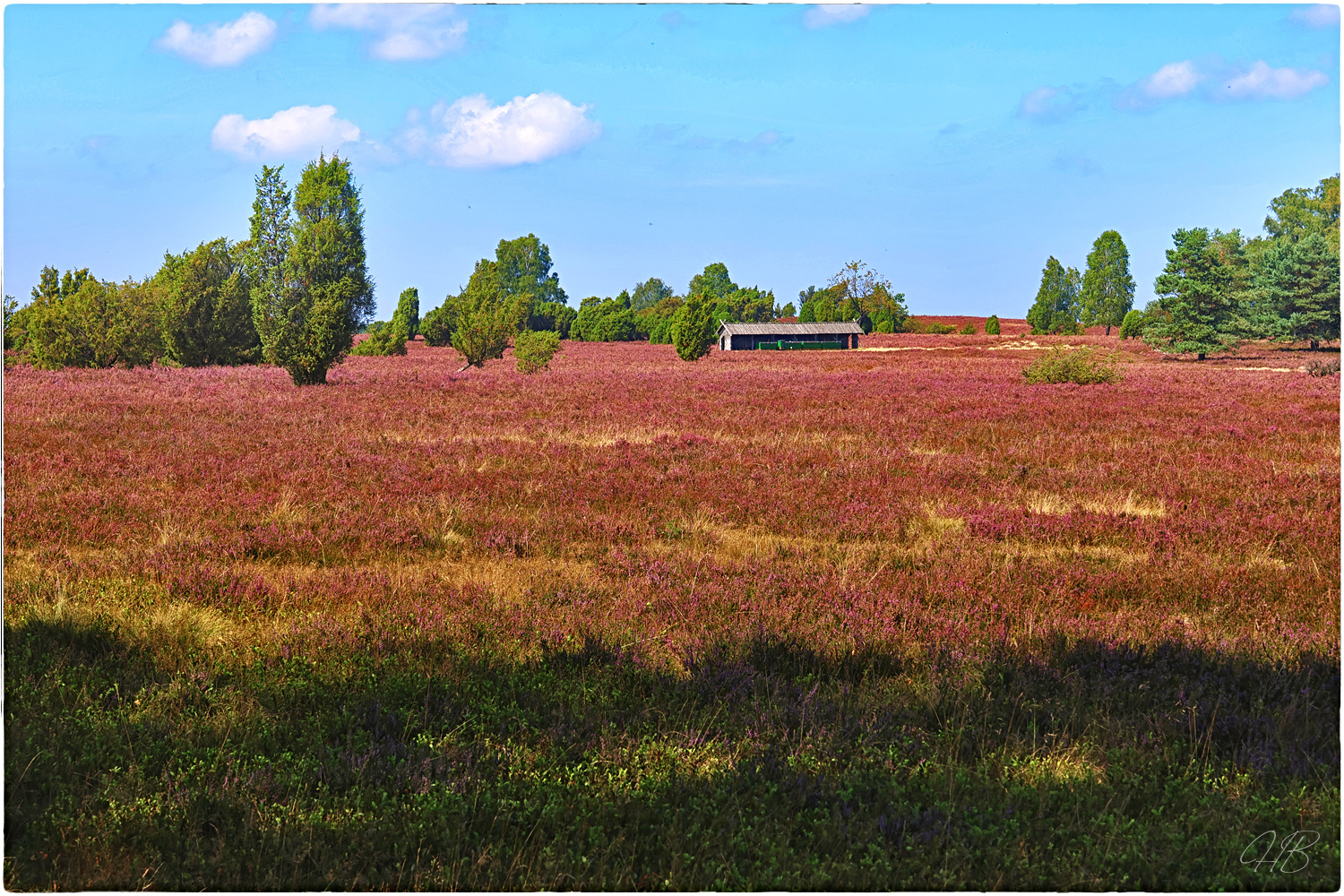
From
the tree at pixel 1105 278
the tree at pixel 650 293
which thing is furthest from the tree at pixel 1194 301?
the tree at pixel 650 293

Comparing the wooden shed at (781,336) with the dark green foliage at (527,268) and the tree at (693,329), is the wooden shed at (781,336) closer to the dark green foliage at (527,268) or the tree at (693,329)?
the tree at (693,329)

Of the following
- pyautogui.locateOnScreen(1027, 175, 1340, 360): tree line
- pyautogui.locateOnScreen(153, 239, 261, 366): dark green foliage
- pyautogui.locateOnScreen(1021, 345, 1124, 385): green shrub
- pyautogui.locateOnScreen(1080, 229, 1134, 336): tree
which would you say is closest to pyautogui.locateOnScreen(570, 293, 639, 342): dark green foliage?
pyautogui.locateOnScreen(1080, 229, 1134, 336): tree

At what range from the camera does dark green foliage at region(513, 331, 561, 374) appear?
36906 mm

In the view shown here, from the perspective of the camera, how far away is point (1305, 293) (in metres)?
53.8

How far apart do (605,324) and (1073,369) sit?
76709 mm

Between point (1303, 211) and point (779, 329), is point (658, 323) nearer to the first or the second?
point (779, 329)

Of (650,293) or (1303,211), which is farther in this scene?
(650,293)

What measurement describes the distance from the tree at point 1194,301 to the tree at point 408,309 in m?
66.9

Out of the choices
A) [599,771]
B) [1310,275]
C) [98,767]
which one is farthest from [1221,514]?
[1310,275]

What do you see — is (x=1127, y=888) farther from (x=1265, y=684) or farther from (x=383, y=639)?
(x=383, y=639)

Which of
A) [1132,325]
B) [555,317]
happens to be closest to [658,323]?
[555,317]

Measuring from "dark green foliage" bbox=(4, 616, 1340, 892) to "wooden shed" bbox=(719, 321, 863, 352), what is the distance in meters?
82.0

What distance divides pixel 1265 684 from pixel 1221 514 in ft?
17.0

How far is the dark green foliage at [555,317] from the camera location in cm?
10481
